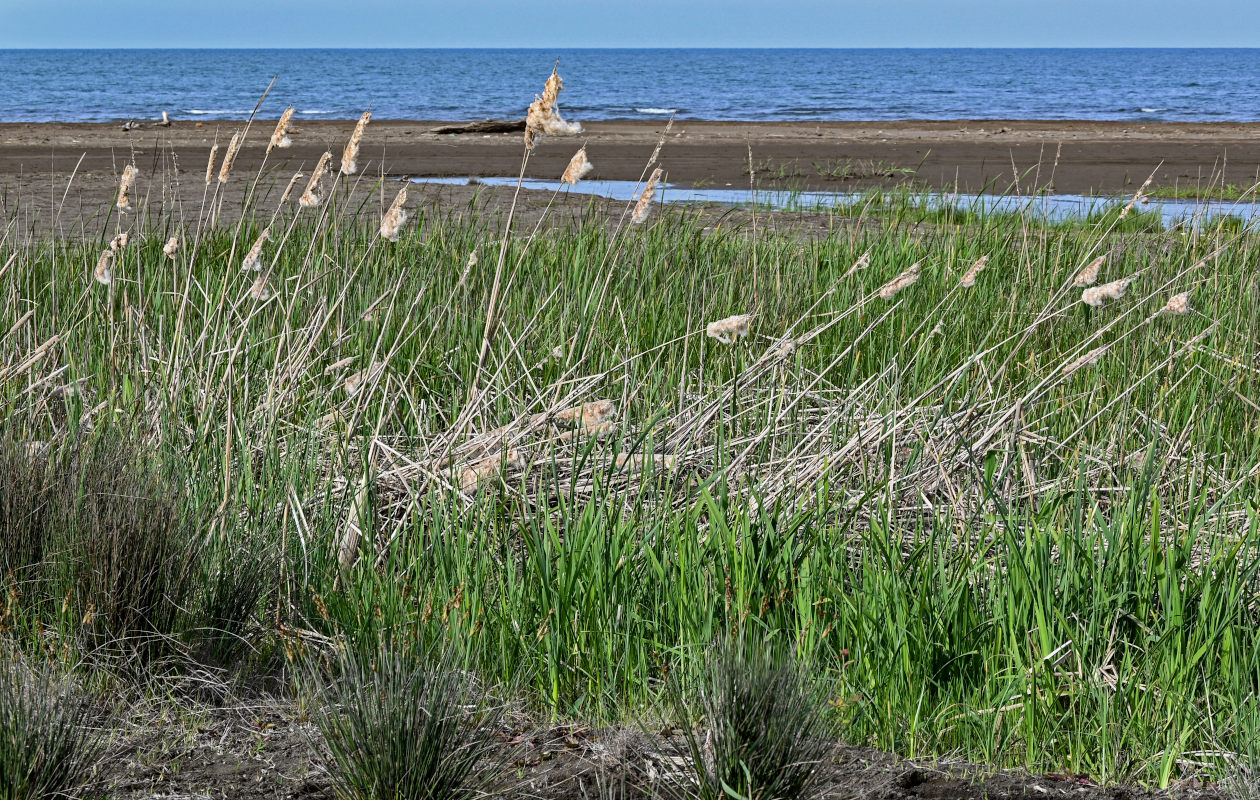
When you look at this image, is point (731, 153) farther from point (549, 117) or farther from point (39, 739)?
point (39, 739)

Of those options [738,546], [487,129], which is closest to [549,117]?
[738,546]

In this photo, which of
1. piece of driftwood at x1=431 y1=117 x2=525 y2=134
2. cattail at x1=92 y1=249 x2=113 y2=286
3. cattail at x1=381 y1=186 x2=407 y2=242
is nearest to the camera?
cattail at x1=381 y1=186 x2=407 y2=242

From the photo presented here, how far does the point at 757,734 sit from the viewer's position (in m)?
1.69

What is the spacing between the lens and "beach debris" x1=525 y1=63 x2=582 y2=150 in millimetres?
2795

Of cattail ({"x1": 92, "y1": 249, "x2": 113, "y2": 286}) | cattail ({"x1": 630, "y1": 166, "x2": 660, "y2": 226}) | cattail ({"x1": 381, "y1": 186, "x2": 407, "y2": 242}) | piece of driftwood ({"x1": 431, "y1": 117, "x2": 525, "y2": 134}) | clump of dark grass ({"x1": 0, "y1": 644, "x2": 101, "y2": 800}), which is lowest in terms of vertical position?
clump of dark grass ({"x1": 0, "y1": 644, "x2": 101, "y2": 800})

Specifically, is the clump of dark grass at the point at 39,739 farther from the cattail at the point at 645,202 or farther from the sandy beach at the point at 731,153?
the sandy beach at the point at 731,153

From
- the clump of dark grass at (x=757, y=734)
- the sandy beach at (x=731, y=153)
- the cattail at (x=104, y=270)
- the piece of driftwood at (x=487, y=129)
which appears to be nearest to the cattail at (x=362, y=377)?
the cattail at (x=104, y=270)

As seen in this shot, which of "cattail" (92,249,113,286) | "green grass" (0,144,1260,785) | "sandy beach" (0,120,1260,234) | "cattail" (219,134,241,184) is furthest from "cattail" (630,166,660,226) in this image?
"sandy beach" (0,120,1260,234)

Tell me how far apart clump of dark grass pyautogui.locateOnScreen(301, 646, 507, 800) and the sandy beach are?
9539 millimetres

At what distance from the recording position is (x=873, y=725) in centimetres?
208

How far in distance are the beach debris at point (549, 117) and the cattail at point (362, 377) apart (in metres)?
0.80

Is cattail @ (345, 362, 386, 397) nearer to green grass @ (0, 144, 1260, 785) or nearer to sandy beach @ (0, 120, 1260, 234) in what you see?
green grass @ (0, 144, 1260, 785)

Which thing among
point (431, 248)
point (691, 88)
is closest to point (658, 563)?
point (431, 248)

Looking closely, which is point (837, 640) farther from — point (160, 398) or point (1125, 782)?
point (160, 398)
